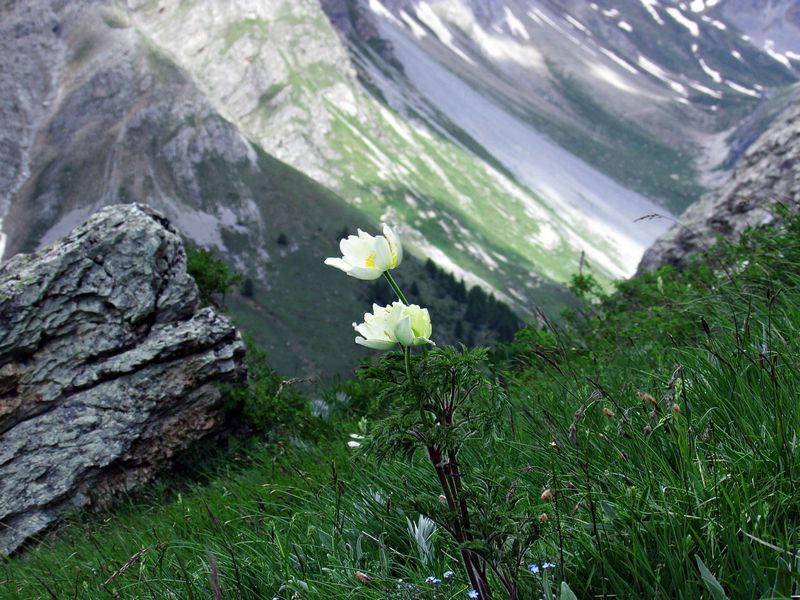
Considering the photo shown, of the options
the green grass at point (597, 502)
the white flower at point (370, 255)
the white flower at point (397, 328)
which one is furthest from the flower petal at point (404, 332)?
the green grass at point (597, 502)

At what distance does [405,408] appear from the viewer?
2645mm

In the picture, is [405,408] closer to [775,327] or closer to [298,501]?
[298,501]

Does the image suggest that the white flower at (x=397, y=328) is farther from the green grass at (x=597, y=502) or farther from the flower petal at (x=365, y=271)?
the green grass at (x=597, y=502)

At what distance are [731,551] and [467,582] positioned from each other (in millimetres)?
1127

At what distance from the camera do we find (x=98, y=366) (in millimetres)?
10562

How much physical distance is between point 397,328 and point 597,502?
146 centimetres

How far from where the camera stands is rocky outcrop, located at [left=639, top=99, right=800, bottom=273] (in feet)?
51.1

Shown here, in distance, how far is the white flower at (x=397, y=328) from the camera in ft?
8.58

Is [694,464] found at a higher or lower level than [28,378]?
higher

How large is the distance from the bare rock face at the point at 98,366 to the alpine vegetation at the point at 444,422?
8.32 metres

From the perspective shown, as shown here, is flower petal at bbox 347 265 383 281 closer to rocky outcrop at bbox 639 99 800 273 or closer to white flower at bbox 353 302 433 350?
white flower at bbox 353 302 433 350

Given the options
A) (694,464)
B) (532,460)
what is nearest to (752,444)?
(694,464)

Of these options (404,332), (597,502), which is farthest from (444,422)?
(597,502)

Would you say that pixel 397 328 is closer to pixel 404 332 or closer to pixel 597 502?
pixel 404 332
